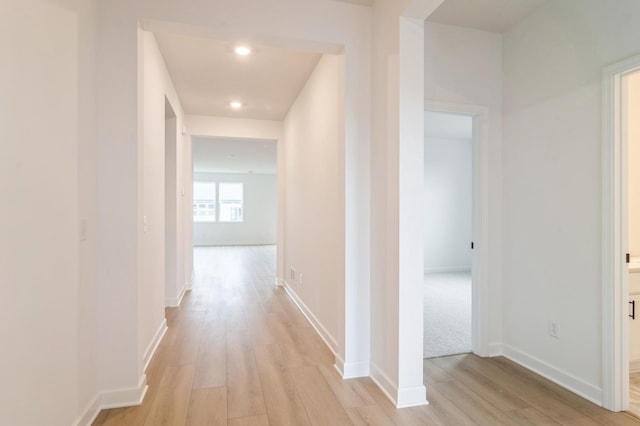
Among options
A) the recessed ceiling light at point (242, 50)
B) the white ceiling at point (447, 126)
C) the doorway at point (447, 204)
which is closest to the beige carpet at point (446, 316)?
the doorway at point (447, 204)

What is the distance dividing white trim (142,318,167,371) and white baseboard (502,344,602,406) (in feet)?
9.53

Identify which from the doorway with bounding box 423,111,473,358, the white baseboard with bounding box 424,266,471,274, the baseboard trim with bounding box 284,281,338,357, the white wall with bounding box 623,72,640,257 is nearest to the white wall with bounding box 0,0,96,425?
the baseboard trim with bounding box 284,281,338,357

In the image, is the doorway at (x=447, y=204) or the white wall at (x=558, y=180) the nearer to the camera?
the white wall at (x=558, y=180)

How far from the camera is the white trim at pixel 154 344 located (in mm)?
2645

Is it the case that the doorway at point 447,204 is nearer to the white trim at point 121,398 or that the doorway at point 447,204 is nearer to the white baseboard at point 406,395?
the white baseboard at point 406,395

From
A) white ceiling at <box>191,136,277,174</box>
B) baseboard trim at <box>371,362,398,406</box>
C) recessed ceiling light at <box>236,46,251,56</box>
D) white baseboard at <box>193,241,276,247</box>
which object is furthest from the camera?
white baseboard at <box>193,241,276,247</box>

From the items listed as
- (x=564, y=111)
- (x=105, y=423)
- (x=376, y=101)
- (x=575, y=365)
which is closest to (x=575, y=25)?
(x=564, y=111)

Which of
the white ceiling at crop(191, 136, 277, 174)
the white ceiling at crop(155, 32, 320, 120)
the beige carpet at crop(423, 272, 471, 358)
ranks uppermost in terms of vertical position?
the white ceiling at crop(155, 32, 320, 120)

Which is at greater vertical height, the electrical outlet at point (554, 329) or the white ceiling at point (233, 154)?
the white ceiling at point (233, 154)

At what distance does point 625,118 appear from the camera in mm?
2125

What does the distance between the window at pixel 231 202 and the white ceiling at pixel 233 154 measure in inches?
41.0

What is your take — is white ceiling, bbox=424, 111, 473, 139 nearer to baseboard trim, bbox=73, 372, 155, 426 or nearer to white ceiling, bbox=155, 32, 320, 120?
white ceiling, bbox=155, 32, 320, 120

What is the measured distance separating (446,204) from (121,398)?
6.42 meters

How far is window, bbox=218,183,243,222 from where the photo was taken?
12.8 metres
